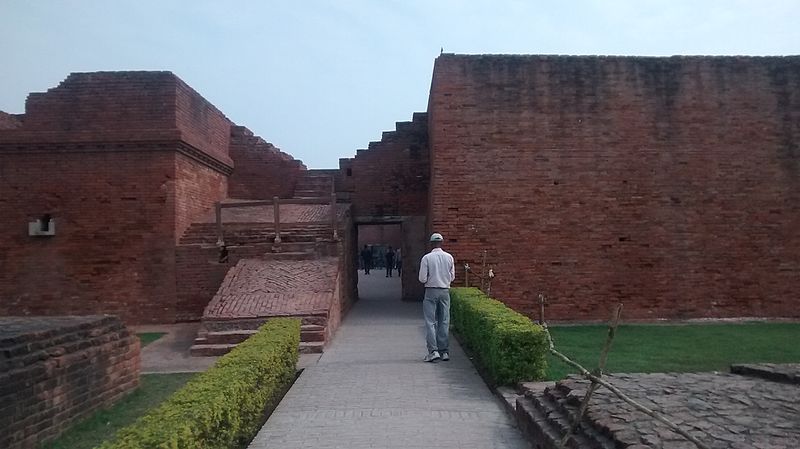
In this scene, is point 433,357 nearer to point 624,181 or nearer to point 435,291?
point 435,291

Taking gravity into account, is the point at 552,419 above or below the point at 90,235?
below

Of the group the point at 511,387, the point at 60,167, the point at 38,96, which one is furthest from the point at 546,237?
the point at 38,96

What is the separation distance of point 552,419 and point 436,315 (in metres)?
3.41

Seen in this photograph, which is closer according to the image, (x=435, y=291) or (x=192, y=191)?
(x=435, y=291)

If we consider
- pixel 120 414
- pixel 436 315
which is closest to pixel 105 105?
pixel 120 414

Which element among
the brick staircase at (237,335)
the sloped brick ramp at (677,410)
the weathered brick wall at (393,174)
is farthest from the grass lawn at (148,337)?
the sloped brick ramp at (677,410)

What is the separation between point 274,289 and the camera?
9930mm

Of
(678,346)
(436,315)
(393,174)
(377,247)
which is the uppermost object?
(393,174)

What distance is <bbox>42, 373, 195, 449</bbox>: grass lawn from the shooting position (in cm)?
518

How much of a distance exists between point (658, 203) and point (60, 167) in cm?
1089

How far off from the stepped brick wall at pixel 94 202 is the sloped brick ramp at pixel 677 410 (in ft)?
27.3

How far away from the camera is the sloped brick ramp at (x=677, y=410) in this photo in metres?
3.43

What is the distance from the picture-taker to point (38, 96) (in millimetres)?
11828

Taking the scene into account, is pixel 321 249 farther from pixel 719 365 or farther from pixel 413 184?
pixel 719 365
